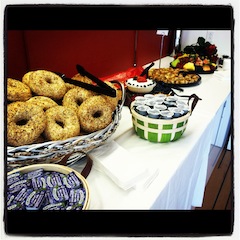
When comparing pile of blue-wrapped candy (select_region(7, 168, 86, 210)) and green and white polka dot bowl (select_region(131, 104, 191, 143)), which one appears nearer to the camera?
pile of blue-wrapped candy (select_region(7, 168, 86, 210))

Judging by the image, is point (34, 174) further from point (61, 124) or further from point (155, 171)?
point (155, 171)

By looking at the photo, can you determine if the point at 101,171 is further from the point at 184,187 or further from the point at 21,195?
the point at 184,187

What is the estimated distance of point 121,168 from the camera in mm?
589

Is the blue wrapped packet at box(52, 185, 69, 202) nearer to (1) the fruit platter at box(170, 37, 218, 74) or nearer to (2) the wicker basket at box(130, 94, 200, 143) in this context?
(2) the wicker basket at box(130, 94, 200, 143)

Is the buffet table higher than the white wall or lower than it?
lower

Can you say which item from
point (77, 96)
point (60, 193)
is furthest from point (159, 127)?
point (60, 193)

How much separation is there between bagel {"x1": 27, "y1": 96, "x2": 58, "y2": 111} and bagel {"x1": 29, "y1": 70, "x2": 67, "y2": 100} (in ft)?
0.10

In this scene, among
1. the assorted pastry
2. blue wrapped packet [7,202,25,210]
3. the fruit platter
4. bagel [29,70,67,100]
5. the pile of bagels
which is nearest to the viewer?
blue wrapped packet [7,202,25,210]

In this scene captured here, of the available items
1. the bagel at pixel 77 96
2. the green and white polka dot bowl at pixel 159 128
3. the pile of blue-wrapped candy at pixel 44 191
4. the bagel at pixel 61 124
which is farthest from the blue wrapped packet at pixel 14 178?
the green and white polka dot bowl at pixel 159 128

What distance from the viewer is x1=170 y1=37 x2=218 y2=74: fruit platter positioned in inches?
66.6

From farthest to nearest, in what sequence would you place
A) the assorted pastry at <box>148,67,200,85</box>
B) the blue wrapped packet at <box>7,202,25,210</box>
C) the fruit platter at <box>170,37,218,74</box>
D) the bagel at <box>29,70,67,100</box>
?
the fruit platter at <box>170,37,218,74</box>
the assorted pastry at <box>148,67,200,85</box>
the bagel at <box>29,70,67,100</box>
the blue wrapped packet at <box>7,202,25,210</box>

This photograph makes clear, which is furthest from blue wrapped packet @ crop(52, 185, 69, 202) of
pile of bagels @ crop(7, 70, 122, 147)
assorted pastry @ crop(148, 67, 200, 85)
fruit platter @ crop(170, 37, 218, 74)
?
fruit platter @ crop(170, 37, 218, 74)

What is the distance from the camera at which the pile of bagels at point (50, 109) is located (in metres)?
0.54

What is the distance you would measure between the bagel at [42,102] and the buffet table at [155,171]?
18cm
